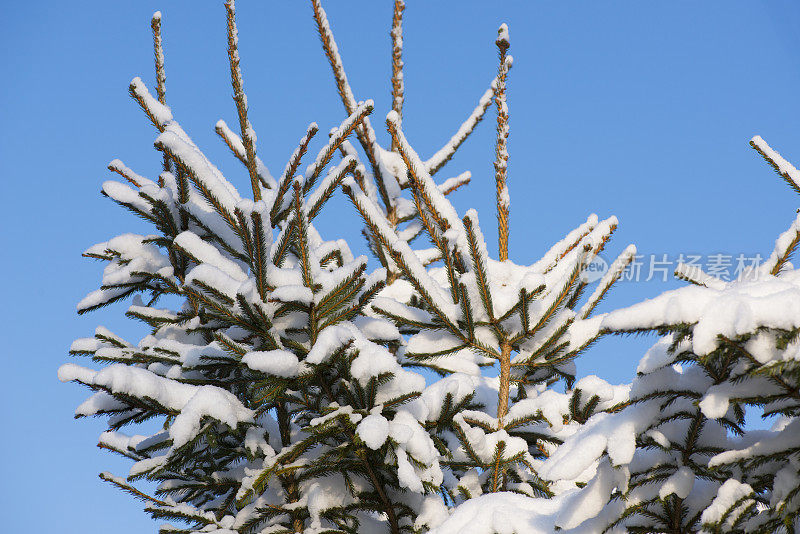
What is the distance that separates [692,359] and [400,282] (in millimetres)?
3027

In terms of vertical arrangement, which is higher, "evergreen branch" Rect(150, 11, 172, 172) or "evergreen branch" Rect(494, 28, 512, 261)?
"evergreen branch" Rect(150, 11, 172, 172)

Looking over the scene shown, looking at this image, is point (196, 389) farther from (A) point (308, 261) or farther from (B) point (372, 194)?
(B) point (372, 194)

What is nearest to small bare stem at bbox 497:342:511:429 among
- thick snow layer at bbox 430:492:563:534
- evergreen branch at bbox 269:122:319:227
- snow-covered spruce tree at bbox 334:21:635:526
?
snow-covered spruce tree at bbox 334:21:635:526

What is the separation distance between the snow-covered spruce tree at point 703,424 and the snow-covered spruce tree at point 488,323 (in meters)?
1.01

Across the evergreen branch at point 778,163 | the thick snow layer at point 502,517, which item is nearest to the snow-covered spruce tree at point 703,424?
the thick snow layer at point 502,517

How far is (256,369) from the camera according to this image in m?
2.85

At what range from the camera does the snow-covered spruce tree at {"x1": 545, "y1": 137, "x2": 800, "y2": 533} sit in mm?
1869

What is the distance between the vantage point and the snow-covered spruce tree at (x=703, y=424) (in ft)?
6.13

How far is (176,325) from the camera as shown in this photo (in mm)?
4379

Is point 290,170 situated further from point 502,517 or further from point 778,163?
point 778,163

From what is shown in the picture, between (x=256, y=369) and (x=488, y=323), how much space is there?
4.46 feet

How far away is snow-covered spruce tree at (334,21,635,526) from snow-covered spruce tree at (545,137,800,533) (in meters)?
1.01

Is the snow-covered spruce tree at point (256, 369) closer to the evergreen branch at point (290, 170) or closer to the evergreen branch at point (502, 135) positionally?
the evergreen branch at point (290, 170)

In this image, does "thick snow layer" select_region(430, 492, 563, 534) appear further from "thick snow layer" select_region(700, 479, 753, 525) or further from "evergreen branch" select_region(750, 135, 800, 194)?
"evergreen branch" select_region(750, 135, 800, 194)
